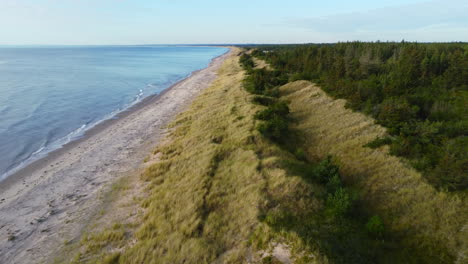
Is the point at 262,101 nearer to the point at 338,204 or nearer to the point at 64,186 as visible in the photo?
the point at 338,204

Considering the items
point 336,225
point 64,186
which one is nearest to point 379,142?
point 336,225

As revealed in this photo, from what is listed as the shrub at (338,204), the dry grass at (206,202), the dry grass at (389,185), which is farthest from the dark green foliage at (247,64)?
the shrub at (338,204)

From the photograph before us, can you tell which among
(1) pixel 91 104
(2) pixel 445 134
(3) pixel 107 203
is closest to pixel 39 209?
(3) pixel 107 203

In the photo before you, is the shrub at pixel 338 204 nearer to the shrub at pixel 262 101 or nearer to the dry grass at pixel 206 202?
the dry grass at pixel 206 202

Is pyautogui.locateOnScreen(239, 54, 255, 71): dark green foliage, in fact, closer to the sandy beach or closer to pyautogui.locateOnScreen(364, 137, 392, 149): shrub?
the sandy beach

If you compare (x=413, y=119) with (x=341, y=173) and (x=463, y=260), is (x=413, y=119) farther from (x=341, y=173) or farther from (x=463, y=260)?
(x=463, y=260)

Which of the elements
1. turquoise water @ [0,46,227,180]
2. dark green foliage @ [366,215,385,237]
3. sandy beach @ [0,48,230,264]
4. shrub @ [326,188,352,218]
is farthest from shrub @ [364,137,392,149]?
turquoise water @ [0,46,227,180]

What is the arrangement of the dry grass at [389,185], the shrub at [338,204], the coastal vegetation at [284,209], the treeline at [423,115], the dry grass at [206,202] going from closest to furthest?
the coastal vegetation at [284,209] < the dry grass at [206,202] < the dry grass at [389,185] < the shrub at [338,204] < the treeline at [423,115]
